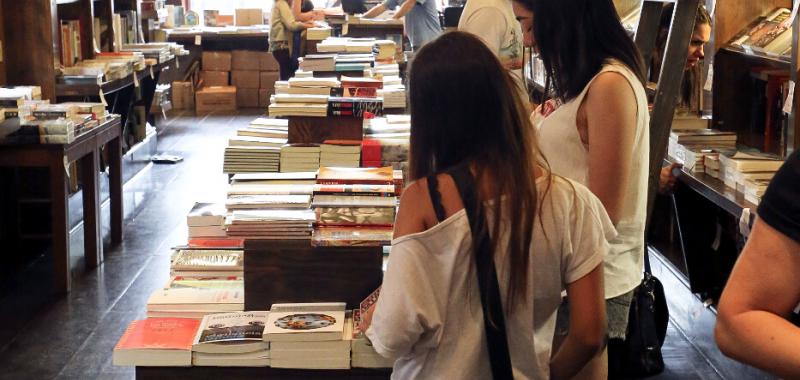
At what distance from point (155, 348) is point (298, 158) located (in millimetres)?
2017

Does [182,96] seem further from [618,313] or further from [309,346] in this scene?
[618,313]

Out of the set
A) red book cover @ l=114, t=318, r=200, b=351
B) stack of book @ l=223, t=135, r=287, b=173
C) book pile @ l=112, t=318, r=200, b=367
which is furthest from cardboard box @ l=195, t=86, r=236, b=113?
book pile @ l=112, t=318, r=200, b=367

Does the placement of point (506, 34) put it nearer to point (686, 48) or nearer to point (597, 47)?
point (686, 48)

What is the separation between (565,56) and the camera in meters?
2.42

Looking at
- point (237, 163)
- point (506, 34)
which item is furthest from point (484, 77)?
point (506, 34)

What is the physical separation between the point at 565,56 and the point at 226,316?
3.37 ft

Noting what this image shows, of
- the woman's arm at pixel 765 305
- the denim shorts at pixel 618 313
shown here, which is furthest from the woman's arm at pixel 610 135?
the woman's arm at pixel 765 305

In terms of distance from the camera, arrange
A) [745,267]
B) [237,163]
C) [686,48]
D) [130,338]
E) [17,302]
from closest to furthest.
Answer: [745,267] < [130,338] < [686,48] < [237,163] < [17,302]

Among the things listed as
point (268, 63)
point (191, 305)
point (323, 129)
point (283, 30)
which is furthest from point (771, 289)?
point (268, 63)

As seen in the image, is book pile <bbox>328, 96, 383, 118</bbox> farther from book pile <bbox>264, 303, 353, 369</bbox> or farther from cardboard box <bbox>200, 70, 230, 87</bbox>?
cardboard box <bbox>200, 70, 230, 87</bbox>

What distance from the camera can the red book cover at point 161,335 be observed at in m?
2.54

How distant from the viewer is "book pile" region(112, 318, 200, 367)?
2525 mm

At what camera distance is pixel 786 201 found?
1337mm

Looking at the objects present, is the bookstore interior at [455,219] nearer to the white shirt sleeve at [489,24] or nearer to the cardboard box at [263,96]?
the white shirt sleeve at [489,24]
